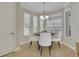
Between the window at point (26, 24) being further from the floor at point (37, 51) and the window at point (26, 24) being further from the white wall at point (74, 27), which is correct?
the white wall at point (74, 27)

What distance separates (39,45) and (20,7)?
1.31 m

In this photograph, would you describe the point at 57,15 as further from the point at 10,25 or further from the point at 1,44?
the point at 1,44

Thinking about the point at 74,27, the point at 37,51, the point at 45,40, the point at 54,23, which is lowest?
the point at 37,51

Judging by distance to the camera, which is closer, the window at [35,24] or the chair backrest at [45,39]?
the window at [35,24]

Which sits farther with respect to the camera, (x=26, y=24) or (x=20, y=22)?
(x=20, y=22)

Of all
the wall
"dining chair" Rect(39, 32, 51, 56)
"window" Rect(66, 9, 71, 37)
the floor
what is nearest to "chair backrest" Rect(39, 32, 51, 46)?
"dining chair" Rect(39, 32, 51, 56)

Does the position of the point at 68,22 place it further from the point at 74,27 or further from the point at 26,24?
the point at 26,24

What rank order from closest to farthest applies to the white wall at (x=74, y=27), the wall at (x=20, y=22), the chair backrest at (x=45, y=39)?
1. the white wall at (x=74, y=27)
2. the wall at (x=20, y=22)
3. the chair backrest at (x=45, y=39)

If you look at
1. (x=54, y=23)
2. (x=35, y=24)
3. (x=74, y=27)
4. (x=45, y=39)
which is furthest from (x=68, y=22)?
(x=35, y=24)

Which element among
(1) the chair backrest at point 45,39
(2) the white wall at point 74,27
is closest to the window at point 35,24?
(1) the chair backrest at point 45,39

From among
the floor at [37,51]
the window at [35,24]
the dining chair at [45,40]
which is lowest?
the floor at [37,51]

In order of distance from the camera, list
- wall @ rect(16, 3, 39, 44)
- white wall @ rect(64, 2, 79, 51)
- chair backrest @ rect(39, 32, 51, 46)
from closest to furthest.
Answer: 1. white wall @ rect(64, 2, 79, 51)
2. wall @ rect(16, 3, 39, 44)
3. chair backrest @ rect(39, 32, 51, 46)

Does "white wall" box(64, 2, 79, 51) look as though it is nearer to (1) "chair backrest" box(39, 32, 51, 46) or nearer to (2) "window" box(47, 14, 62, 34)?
(2) "window" box(47, 14, 62, 34)

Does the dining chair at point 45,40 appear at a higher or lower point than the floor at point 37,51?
higher
